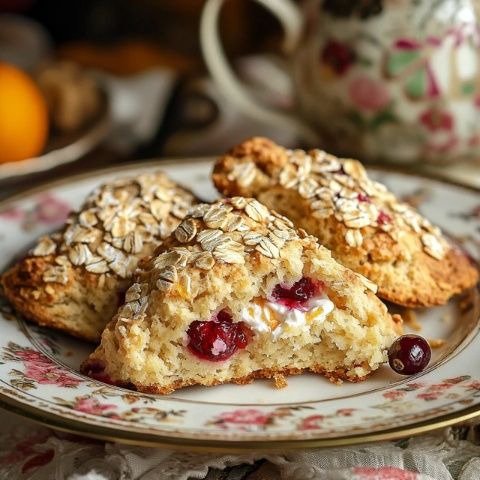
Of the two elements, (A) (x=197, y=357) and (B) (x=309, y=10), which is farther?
(B) (x=309, y=10)

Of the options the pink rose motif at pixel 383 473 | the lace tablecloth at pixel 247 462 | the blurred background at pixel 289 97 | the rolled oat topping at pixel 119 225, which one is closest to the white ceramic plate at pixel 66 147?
the blurred background at pixel 289 97

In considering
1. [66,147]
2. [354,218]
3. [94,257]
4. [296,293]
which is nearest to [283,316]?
[296,293]

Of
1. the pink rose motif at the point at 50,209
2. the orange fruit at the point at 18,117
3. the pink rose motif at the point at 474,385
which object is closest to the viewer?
the pink rose motif at the point at 474,385

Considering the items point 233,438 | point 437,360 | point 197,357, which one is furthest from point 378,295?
point 233,438

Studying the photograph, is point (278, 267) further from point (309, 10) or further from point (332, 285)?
point (309, 10)

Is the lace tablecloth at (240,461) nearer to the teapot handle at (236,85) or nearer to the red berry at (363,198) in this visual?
the red berry at (363,198)
